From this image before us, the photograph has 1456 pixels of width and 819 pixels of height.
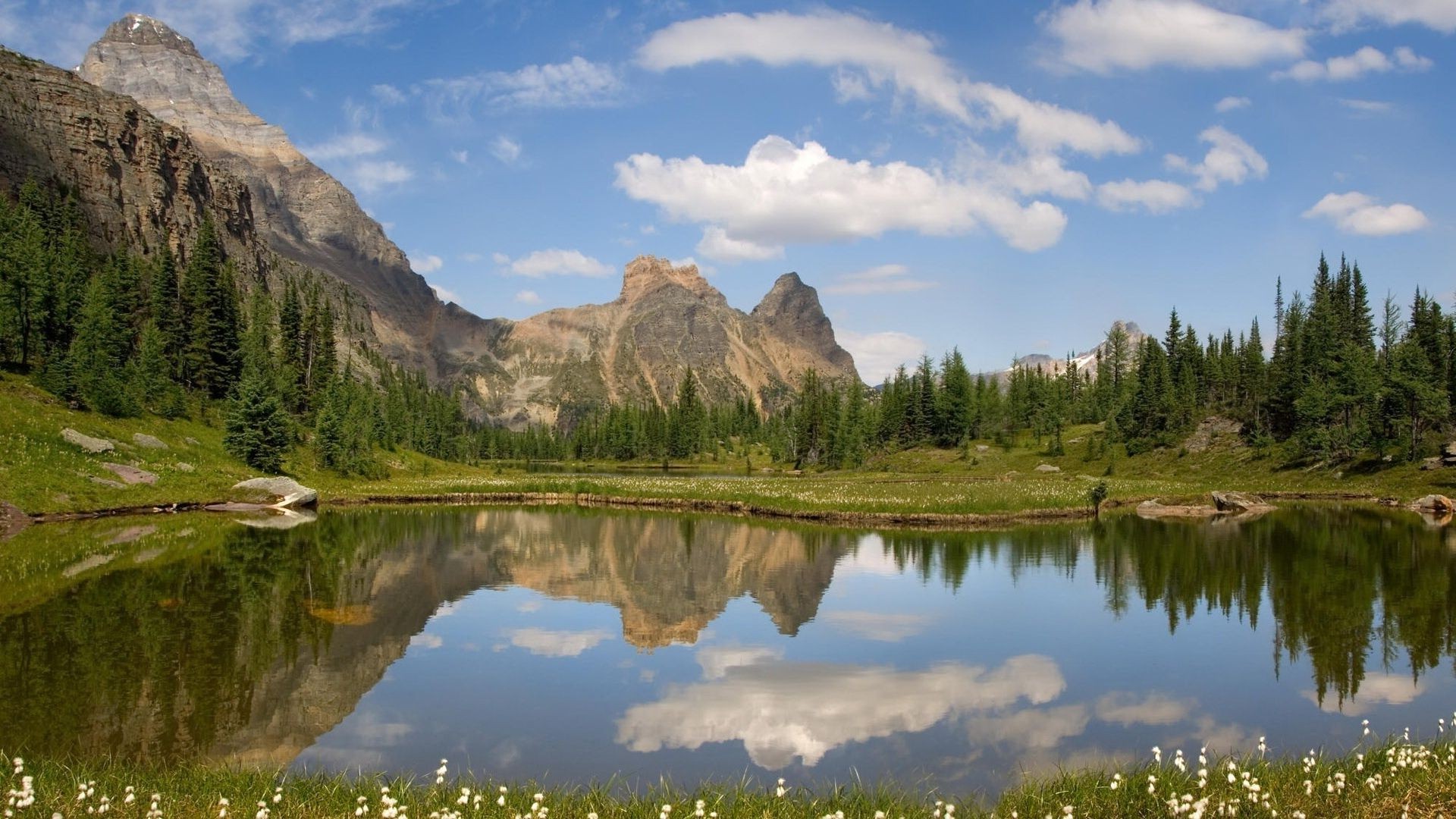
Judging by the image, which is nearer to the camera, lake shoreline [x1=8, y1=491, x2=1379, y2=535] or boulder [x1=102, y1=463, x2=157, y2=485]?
lake shoreline [x1=8, y1=491, x2=1379, y2=535]

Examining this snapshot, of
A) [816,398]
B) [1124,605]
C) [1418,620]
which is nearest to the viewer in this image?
[1418,620]

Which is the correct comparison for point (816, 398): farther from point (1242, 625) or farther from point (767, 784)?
point (767, 784)

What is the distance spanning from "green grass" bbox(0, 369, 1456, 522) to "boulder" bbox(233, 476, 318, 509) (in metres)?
1.31

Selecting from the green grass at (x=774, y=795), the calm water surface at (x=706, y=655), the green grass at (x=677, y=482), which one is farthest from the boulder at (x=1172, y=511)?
the green grass at (x=774, y=795)

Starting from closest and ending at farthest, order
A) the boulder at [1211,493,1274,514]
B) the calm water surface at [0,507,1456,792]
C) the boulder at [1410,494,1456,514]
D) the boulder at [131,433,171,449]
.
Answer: the calm water surface at [0,507,1456,792] → the boulder at [131,433,171,449] → the boulder at [1410,494,1456,514] → the boulder at [1211,493,1274,514]

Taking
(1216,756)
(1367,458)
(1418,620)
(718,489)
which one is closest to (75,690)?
(1216,756)

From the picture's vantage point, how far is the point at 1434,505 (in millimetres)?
61406

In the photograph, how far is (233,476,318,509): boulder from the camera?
59594mm

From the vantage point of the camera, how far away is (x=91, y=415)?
193ft

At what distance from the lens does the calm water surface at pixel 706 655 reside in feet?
51.0

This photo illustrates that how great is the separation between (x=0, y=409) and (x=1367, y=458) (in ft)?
354

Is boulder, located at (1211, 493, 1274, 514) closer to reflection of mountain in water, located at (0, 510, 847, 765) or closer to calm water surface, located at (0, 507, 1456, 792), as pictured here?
calm water surface, located at (0, 507, 1456, 792)

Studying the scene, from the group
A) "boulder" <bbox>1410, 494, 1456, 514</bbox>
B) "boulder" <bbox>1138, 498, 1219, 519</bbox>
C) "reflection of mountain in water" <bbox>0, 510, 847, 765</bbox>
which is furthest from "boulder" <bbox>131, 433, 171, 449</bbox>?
"boulder" <bbox>1410, 494, 1456, 514</bbox>

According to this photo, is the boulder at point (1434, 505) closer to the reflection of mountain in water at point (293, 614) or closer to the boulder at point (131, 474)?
the reflection of mountain in water at point (293, 614)
